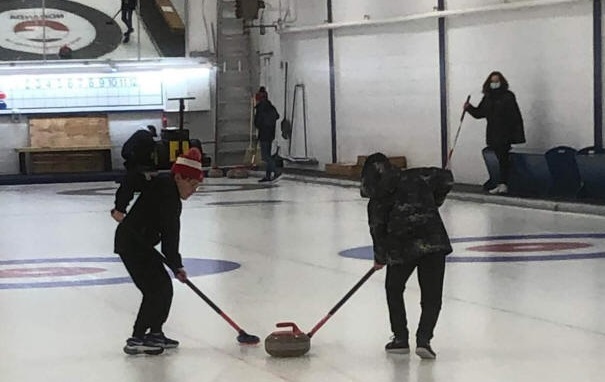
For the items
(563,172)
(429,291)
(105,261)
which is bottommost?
(105,261)

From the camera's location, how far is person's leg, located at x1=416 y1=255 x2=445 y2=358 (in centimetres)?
A: 752

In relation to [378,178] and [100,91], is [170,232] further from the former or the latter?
[100,91]

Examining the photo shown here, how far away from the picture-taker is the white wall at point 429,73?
19.0 m

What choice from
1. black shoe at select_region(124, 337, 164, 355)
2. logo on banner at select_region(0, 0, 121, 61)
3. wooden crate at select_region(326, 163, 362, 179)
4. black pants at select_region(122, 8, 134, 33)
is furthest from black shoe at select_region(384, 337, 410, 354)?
black pants at select_region(122, 8, 134, 33)

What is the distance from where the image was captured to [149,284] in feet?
26.0

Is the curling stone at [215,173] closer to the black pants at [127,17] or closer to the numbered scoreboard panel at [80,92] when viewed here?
the numbered scoreboard panel at [80,92]

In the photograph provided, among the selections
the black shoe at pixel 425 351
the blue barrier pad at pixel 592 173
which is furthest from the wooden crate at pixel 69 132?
the black shoe at pixel 425 351

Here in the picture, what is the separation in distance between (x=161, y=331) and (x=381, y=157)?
6.32 ft

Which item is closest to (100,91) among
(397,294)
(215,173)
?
(215,173)

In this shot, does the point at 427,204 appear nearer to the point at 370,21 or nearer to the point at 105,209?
the point at 105,209

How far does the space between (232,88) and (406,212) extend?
2354cm

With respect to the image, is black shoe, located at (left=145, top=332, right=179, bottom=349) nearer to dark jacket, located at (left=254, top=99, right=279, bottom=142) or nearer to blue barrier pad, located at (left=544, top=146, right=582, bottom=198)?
blue barrier pad, located at (left=544, top=146, right=582, bottom=198)

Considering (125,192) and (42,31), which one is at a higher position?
(42,31)

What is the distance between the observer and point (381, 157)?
7.48m
